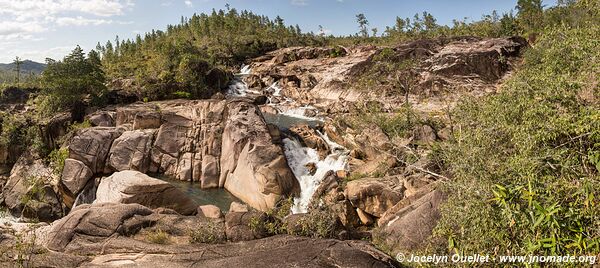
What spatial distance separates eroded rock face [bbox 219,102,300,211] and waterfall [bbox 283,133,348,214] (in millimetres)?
841

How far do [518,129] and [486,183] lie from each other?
235 centimetres

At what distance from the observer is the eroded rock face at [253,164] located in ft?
81.2

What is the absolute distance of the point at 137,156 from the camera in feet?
94.3

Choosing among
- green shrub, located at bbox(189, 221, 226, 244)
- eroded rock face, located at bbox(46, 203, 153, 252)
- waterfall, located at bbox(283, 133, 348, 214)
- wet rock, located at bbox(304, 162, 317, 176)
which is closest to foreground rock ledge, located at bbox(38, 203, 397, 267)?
eroded rock face, located at bbox(46, 203, 153, 252)

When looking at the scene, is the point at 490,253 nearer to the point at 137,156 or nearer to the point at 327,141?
the point at 327,141

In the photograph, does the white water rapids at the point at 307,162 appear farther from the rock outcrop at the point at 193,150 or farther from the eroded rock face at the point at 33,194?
the eroded rock face at the point at 33,194

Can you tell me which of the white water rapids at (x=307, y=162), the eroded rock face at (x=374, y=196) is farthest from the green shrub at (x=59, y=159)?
the eroded rock face at (x=374, y=196)

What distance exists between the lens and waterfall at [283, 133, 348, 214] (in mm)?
26097

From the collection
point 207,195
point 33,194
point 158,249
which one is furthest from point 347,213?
point 33,194

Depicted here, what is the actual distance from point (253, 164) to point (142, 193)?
309 inches

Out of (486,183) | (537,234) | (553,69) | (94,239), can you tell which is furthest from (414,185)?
(94,239)

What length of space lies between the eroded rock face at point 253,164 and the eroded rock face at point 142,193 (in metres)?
4.83

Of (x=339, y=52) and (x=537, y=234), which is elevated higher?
(x=339, y=52)

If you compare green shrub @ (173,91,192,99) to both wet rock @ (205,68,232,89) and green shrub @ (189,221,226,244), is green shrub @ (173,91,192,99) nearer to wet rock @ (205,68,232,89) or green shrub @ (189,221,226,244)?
wet rock @ (205,68,232,89)
